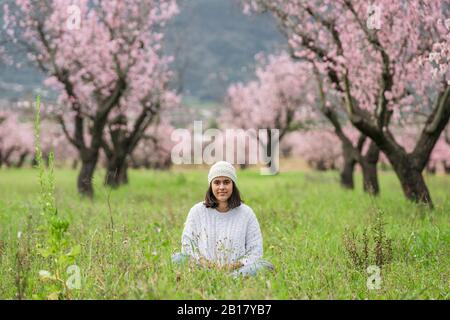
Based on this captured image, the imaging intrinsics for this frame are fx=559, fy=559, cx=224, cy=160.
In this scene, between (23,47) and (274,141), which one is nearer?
(23,47)

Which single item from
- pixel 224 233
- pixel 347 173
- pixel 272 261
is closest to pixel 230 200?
pixel 224 233

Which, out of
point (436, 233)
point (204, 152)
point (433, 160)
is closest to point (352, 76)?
point (436, 233)

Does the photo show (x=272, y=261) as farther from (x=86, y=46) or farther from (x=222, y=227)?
(x=86, y=46)

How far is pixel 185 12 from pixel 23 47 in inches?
276

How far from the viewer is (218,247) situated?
6.13m

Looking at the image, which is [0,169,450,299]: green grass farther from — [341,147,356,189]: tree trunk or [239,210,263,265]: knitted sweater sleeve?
[341,147,356,189]: tree trunk

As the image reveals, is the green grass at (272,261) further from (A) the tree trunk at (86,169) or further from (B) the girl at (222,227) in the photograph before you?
(A) the tree trunk at (86,169)

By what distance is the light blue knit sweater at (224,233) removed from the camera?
6.11m

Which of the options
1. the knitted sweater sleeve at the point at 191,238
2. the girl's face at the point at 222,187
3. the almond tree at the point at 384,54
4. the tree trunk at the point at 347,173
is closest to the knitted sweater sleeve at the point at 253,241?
the girl's face at the point at 222,187

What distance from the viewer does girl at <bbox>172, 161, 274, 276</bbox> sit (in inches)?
237

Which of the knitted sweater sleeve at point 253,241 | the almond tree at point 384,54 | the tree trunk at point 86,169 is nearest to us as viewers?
the knitted sweater sleeve at point 253,241

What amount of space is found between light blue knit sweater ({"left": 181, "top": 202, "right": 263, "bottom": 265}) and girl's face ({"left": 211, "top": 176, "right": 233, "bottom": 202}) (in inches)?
8.3

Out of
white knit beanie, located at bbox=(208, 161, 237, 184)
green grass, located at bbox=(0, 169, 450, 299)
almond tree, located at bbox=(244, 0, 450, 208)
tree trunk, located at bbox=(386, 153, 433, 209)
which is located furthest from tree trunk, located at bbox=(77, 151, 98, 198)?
white knit beanie, located at bbox=(208, 161, 237, 184)
